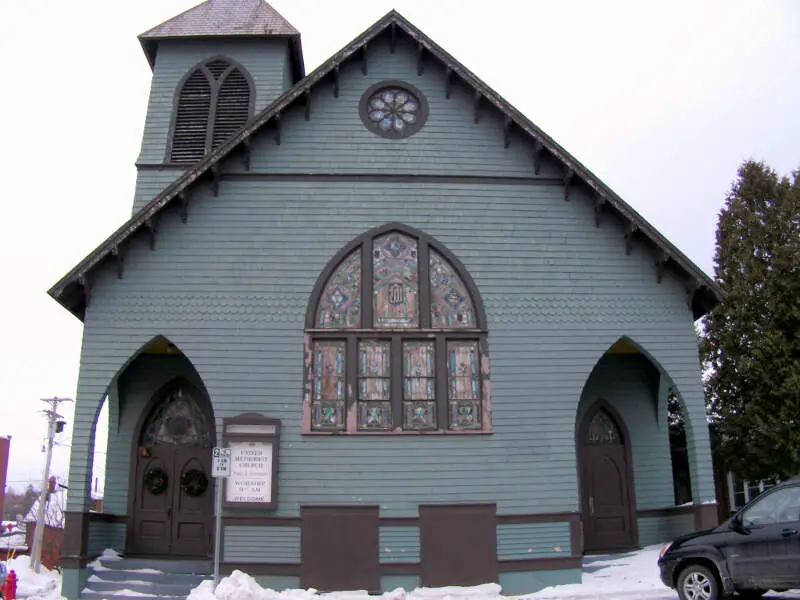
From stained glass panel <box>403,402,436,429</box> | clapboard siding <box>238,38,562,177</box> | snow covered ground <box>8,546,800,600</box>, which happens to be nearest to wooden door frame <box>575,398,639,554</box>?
snow covered ground <box>8,546,800,600</box>

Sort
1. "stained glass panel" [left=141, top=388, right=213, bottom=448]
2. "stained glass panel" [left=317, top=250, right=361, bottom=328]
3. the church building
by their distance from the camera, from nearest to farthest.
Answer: the church building → "stained glass panel" [left=317, top=250, right=361, bottom=328] → "stained glass panel" [left=141, top=388, right=213, bottom=448]

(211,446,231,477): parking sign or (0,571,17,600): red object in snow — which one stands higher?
(211,446,231,477): parking sign

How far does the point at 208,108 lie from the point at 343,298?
23.5ft

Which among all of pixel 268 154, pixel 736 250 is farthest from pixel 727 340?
pixel 268 154

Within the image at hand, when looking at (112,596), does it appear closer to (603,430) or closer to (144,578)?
(144,578)

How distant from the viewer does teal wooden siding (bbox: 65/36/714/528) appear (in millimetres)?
13594

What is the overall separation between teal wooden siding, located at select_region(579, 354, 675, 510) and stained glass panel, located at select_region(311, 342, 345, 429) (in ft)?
17.3

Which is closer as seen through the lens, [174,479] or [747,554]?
[747,554]

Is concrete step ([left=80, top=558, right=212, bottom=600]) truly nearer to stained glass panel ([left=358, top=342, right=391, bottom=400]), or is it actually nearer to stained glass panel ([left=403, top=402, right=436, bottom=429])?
stained glass panel ([left=358, top=342, right=391, bottom=400])

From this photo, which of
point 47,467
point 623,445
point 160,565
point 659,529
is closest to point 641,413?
point 623,445

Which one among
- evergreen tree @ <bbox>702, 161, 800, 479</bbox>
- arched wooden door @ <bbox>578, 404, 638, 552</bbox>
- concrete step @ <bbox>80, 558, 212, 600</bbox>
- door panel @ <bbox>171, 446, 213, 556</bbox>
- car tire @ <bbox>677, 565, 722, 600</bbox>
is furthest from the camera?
evergreen tree @ <bbox>702, 161, 800, 479</bbox>

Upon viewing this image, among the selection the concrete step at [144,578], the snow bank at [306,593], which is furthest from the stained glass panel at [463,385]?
the concrete step at [144,578]

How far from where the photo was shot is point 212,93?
62.4ft

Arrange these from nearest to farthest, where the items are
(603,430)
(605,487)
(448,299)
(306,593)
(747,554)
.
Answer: (747,554), (306,593), (448,299), (605,487), (603,430)
